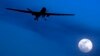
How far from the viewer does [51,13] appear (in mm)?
37125

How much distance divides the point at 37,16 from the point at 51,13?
2504 mm

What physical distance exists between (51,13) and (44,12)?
6.89 feet

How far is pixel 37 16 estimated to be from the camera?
118 feet

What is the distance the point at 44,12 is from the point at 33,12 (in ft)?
6.30

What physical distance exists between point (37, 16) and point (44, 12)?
4.50 feet

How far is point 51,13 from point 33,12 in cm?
292

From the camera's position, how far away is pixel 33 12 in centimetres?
3619
